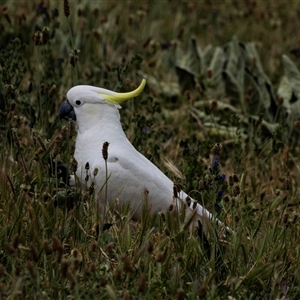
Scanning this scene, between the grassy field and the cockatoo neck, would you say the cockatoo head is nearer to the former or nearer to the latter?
the cockatoo neck

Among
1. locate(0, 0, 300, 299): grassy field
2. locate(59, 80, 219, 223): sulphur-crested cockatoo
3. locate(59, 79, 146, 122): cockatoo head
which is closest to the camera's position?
locate(0, 0, 300, 299): grassy field

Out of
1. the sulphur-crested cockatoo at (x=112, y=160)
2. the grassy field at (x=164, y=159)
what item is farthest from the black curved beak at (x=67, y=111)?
the grassy field at (x=164, y=159)

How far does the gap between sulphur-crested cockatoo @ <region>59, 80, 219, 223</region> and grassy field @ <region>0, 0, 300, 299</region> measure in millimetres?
86

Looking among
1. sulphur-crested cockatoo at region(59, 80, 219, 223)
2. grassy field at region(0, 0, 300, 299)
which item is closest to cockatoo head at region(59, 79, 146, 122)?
sulphur-crested cockatoo at region(59, 80, 219, 223)

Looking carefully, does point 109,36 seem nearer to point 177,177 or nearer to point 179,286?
point 177,177

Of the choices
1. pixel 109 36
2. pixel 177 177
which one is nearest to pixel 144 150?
pixel 177 177

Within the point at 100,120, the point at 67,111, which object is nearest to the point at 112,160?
the point at 100,120

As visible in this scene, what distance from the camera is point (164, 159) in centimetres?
391

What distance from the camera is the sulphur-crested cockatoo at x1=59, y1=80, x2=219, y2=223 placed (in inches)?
121

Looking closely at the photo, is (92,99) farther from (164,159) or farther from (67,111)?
(164,159)

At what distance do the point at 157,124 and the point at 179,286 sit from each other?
2.08 m

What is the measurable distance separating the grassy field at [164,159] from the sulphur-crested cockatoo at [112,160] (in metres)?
0.09

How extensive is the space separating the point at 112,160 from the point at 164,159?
872mm

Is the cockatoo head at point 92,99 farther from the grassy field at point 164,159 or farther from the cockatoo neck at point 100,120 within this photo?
the grassy field at point 164,159
